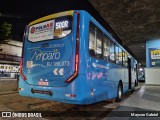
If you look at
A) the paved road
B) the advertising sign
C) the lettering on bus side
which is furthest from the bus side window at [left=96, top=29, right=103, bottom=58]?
the paved road

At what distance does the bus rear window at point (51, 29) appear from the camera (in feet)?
15.4

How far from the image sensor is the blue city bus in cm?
429

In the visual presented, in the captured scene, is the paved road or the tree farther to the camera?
the tree

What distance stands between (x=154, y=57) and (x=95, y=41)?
18.5 metres

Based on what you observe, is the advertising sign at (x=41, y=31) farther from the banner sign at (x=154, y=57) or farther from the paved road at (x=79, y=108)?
the banner sign at (x=154, y=57)

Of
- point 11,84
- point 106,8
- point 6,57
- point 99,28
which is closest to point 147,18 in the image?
point 106,8

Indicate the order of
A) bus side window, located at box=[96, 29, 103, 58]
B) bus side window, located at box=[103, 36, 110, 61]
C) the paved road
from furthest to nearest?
1. bus side window, located at box=[103, 36, 110, 61]
2. the paved road
3. bus side window, located at box=[96, 29, 103, 58]

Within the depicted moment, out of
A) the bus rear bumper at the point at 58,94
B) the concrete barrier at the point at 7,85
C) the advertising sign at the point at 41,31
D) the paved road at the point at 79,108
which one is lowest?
the paved road at the point at 79,108

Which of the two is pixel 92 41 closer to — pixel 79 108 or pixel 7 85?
pixel 79 108

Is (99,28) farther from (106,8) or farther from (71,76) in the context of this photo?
(106,8)

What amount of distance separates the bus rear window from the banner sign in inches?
752

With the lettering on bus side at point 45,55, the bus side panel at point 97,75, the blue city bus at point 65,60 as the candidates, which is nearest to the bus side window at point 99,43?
the blue city bus at point 65,60

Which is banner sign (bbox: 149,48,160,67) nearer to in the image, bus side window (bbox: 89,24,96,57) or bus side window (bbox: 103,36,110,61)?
bus side window (bbox: 103,36,110,61)

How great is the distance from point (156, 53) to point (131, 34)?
4.87m
